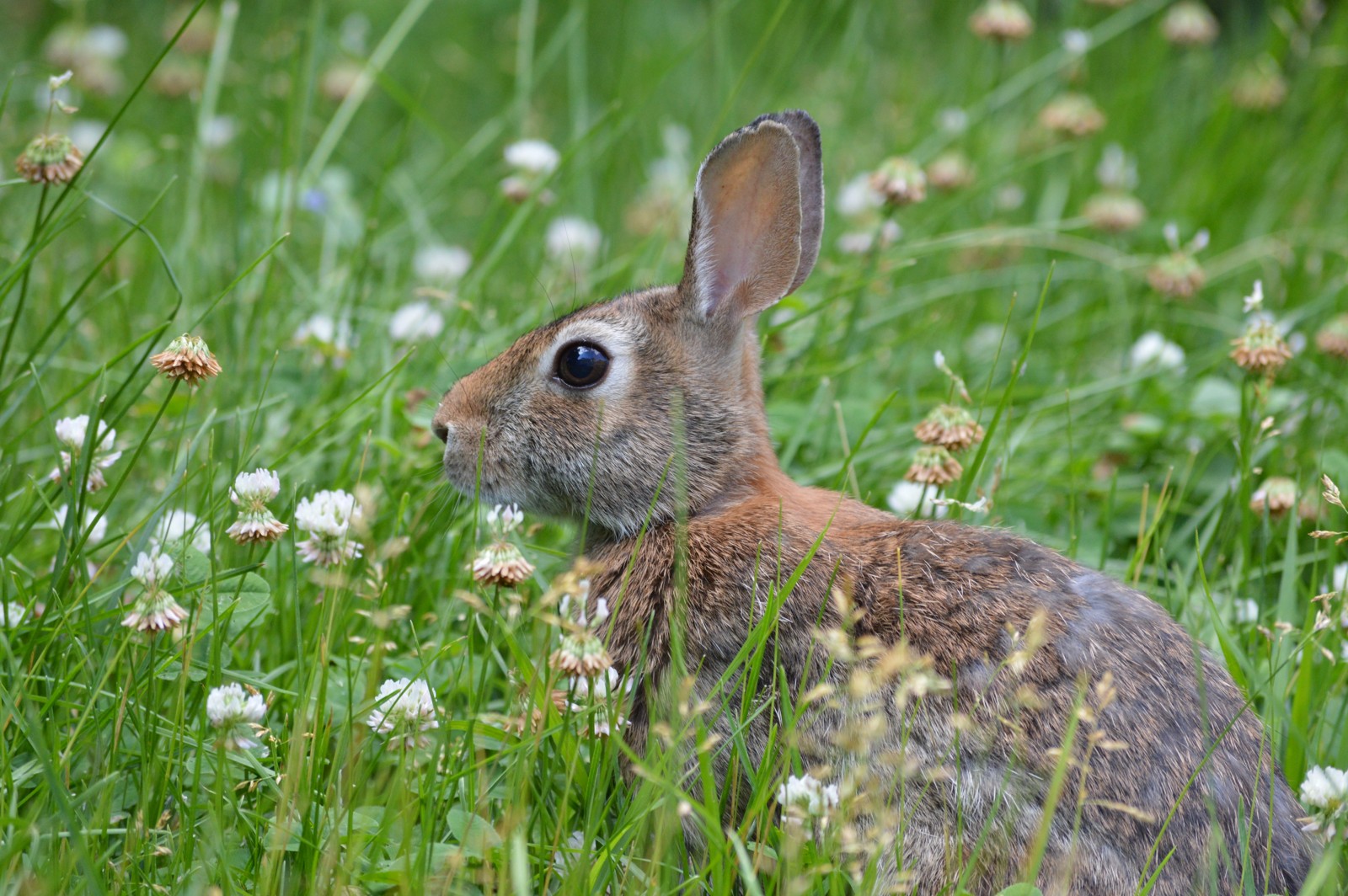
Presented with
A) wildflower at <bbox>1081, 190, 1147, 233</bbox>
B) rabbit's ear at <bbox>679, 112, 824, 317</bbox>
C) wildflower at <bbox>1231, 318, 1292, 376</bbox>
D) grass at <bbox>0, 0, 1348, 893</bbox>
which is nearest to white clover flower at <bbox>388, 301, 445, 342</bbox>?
grass at <bbox>0, 0, 1348, 893</bbox>


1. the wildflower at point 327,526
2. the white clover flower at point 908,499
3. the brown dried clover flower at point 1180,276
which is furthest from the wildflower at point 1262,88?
the wildflower at point 327,526

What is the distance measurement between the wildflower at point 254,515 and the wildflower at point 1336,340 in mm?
3443

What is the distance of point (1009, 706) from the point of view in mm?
2906

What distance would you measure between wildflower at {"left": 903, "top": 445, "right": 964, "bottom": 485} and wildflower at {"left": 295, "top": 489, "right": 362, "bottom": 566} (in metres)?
1.49

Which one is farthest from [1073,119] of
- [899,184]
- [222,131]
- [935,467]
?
[222,131]

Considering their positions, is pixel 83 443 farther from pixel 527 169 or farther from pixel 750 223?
pixel 527 169

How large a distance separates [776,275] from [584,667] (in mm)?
1608

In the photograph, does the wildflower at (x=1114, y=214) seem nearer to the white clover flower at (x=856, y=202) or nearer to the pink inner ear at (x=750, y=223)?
the white clover flower at (x=856, y=202)

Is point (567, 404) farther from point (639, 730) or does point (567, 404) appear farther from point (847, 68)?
point (847, 68)

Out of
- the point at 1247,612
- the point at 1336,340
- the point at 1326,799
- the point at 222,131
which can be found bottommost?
the point at 1326,799

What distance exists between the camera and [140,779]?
8.63ft

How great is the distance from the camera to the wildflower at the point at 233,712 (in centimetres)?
265

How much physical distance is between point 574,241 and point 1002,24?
1.99 metres

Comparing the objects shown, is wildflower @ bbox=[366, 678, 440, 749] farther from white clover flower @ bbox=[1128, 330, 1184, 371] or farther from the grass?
white clover flower @ bbox=[1128, 330, 1184, 371]
